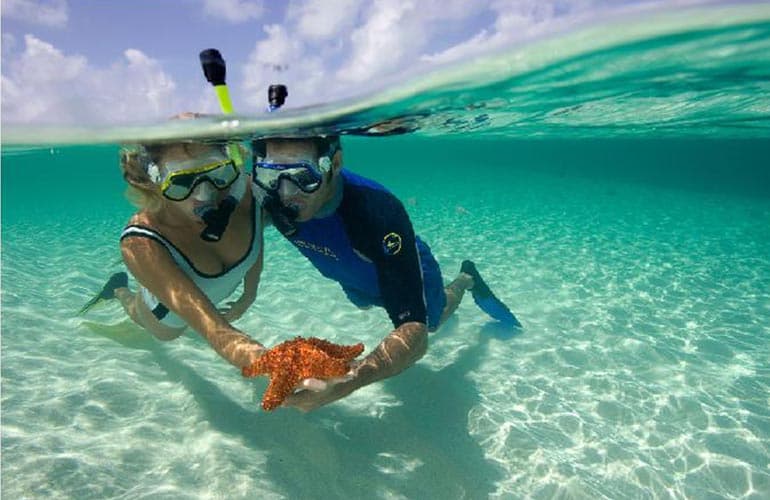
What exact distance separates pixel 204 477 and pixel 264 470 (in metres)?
0.53

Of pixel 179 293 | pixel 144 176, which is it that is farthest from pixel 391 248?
pixel 144 176

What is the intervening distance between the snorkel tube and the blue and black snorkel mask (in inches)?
10.3

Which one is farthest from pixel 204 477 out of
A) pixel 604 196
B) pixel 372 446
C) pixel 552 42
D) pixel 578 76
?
pixel 604 196

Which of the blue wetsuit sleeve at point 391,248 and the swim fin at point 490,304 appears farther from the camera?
the swim fin at point 490,304

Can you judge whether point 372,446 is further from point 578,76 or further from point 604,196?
point 604,196

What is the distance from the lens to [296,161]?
398 cm

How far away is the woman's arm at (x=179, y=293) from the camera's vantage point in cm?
345

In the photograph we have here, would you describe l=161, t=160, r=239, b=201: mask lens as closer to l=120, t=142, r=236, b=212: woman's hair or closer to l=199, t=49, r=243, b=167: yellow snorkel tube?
l=120, t=142, r=236, b=212: woman's hair

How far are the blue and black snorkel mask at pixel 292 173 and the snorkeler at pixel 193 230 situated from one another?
30 centimetres

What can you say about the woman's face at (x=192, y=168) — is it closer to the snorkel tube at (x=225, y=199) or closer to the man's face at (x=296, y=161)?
the snorkel tube at (x=225, y=199)

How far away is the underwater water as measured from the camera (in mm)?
4199

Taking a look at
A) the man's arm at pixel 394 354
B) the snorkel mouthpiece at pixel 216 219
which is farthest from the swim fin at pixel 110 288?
the man's arm at pixel 394 354

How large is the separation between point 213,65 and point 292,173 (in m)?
1.50

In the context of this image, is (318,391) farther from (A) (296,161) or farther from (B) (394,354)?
(A) (296,161)
